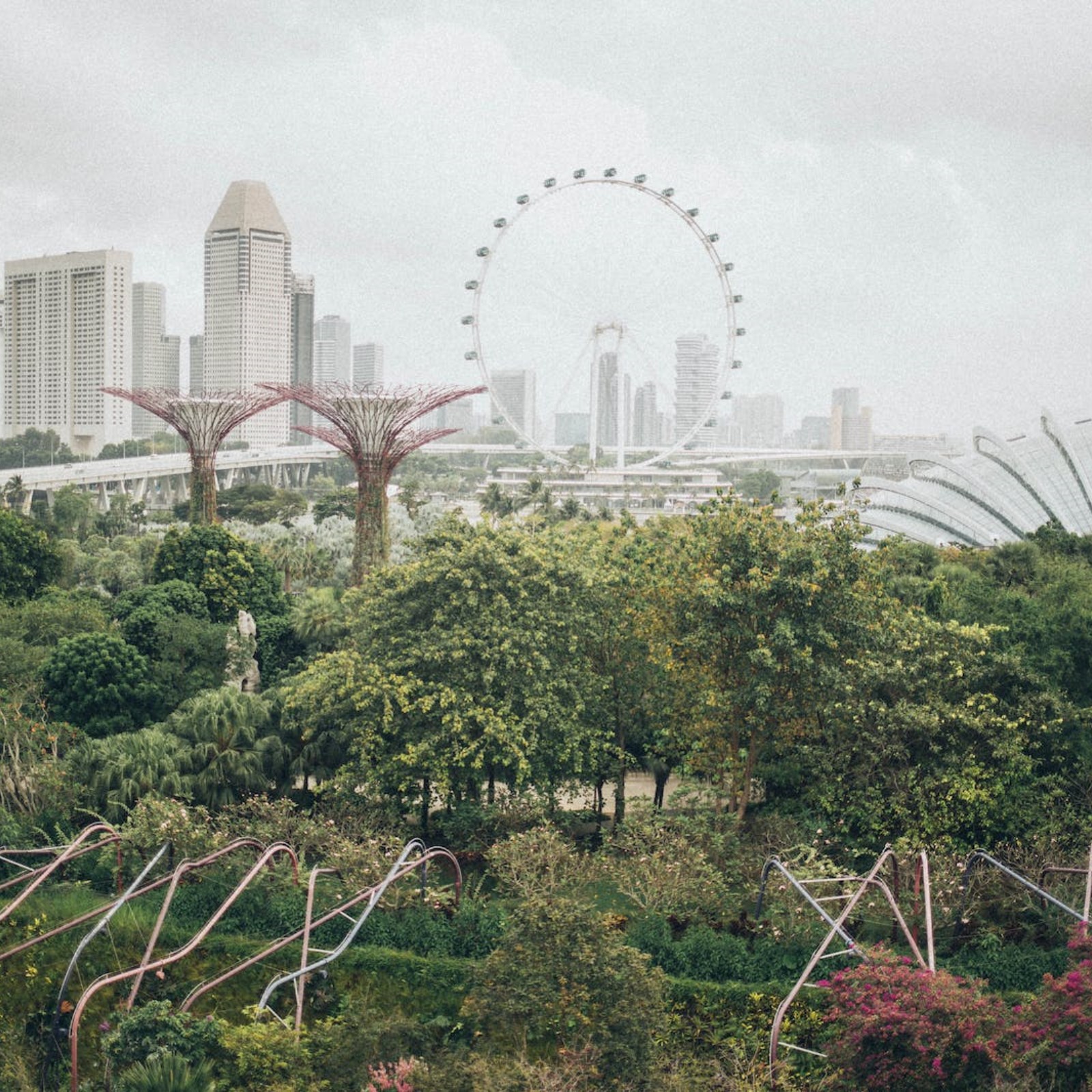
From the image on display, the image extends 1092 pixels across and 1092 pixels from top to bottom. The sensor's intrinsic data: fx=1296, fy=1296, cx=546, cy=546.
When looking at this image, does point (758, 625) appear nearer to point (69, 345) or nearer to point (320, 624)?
point (320, 624)

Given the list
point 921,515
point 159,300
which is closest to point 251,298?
point 159,300

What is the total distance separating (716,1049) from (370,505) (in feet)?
66.6

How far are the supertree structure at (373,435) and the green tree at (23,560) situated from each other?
29.6ft

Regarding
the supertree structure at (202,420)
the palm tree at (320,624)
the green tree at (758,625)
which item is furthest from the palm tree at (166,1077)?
the supertree structure at (202,420)

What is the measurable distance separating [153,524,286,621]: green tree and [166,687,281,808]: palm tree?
800 cm

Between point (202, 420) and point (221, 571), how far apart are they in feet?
36.7

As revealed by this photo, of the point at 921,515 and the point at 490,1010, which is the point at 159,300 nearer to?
the point at 921,515

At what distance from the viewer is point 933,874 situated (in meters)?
18.9

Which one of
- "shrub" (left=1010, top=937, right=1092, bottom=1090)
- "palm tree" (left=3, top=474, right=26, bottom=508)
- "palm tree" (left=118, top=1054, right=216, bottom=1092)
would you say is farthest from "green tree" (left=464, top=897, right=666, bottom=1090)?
"palm tree" (left=3, top=474, right=26, bottom=508)

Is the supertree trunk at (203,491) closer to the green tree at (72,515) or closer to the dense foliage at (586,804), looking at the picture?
the dense foliage at (586,804)

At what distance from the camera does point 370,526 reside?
34219mm

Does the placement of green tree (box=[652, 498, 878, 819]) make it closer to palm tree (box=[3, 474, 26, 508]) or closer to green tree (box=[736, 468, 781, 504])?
palm tree (box=[3, 474, 26, 508])

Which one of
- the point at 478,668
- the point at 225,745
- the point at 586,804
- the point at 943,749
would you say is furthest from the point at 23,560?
the point at 943,749

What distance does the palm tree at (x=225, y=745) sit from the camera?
23.3m
